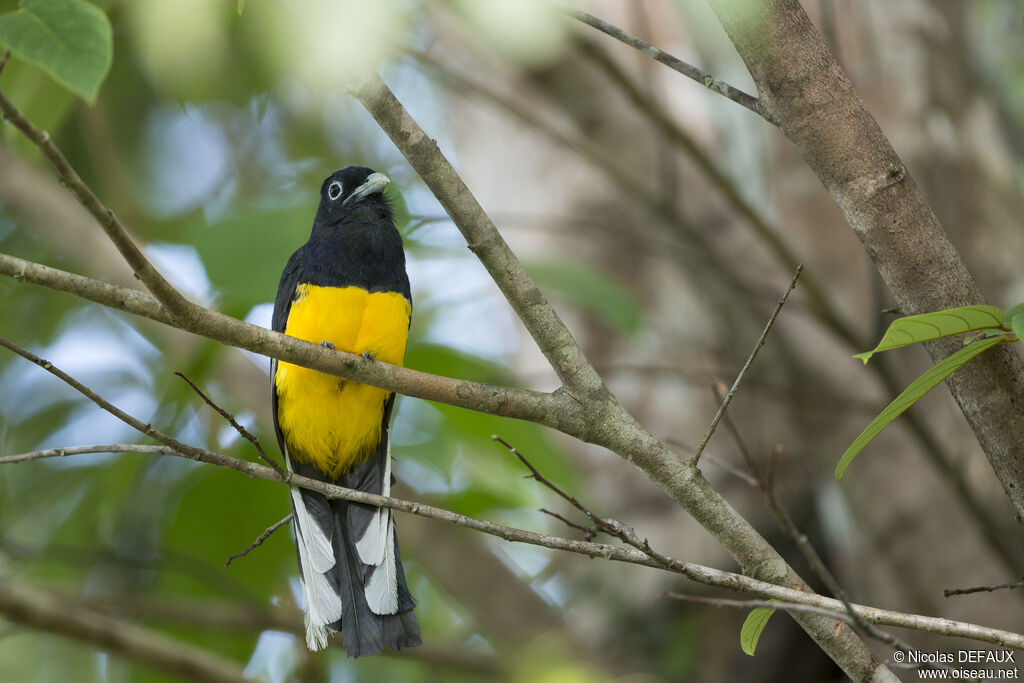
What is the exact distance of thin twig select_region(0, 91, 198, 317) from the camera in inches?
55.9

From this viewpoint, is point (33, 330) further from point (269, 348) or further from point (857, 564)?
point (857, 564)

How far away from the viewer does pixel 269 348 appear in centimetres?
196

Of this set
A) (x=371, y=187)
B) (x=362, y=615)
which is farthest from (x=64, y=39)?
(x=371, y=187)

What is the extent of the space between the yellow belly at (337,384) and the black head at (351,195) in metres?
0.55

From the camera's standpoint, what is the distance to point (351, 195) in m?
4.00

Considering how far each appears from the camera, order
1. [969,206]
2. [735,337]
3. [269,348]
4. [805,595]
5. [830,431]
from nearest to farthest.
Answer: [805,595]
[269,348]
[969,206]
[830,431]
[735,337]

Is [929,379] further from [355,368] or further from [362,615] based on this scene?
[362,615]

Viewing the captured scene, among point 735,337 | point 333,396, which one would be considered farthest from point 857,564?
point 333,396

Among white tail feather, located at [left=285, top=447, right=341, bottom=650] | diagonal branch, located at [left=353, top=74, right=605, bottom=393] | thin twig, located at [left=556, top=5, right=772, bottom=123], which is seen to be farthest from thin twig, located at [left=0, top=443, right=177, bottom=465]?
thin twig, located at [left=556, top=5, right=772, bottom=123]

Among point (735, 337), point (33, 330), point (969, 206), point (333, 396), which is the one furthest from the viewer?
point (33, 330)

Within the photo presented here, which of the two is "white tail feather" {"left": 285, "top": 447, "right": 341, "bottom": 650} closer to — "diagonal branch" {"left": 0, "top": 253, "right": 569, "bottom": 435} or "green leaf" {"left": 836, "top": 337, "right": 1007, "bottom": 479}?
"diagonal branch" {"left": 0, "top": 253, "right": 569, "bottom": 435}

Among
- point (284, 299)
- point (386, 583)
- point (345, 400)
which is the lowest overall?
point (386, 583)

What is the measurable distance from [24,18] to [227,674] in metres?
2.85

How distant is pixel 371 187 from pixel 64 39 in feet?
8.16
